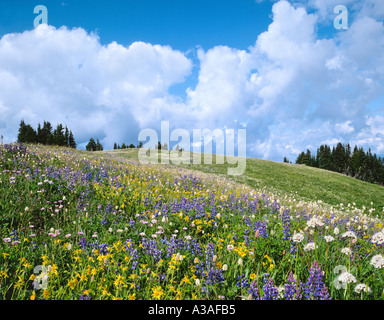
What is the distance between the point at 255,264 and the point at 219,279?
68 centimetres

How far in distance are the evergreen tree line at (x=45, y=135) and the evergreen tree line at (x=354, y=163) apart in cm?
10198

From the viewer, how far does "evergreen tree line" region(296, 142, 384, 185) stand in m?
85.4

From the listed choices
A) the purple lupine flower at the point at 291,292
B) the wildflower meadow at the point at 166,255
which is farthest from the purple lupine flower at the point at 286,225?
the purple lupine flower at the point at 291,292

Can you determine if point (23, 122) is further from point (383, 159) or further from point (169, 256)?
point (383, 159)

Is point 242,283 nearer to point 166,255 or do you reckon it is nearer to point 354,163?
point 166,255

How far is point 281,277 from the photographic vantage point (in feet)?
9.87

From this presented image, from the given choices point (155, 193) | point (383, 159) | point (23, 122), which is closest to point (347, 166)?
point (383, 159)

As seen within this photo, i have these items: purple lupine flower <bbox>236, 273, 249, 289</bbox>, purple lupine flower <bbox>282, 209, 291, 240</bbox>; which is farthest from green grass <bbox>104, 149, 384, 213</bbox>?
purple lupine flower <bbox>236, 273, 249, 289</bbox>

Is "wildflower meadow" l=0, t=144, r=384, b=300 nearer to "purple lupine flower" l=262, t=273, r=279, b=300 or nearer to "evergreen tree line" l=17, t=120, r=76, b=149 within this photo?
"purple lupine flower" l=262, t=273, r=279, b=300

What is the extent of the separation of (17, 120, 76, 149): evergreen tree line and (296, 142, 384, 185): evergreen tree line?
101976 mm

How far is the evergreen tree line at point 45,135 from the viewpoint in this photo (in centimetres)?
6888

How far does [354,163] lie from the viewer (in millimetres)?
85438

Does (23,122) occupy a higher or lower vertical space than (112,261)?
higher

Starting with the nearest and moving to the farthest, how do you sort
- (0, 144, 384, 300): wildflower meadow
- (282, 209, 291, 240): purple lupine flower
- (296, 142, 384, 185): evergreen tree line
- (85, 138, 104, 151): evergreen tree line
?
(0, 144, 384, 300): wildflower meadow < (282, 209, 291, 240): purple lupine flower < (296, 142, 384, 185): evergreen tree line < (85, 138, 104, 151): evergreen tree line
